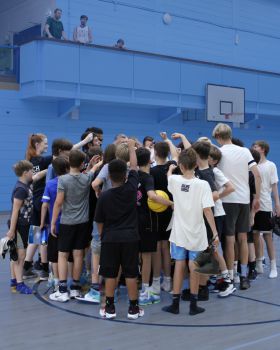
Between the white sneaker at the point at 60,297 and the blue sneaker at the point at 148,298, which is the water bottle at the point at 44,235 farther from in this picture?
the blue sneaker at the point at 148,298

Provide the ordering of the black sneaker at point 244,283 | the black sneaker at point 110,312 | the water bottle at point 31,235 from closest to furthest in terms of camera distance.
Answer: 1. the black sneaker at point 110,312
2. the black sneaker at point 244,283
3. the water bottle at point 31,235

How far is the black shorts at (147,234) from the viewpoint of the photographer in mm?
→ 5559

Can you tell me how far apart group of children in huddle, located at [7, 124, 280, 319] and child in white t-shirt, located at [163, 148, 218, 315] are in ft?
0.03

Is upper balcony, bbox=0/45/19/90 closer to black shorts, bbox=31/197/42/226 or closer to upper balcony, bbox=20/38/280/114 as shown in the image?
upper balcony, bbox=20/38/280/114

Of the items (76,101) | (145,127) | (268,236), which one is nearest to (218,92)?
(145,127)

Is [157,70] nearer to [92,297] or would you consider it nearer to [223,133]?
[223,133]

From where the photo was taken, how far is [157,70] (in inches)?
653

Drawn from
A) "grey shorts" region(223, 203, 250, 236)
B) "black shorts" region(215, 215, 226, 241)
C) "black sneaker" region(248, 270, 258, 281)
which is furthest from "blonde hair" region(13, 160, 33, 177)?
"black sneaker" region(248, 270, 258, 281)

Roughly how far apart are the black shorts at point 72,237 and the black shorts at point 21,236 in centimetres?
58

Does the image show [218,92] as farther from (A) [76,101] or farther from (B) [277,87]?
(A) [76,101]

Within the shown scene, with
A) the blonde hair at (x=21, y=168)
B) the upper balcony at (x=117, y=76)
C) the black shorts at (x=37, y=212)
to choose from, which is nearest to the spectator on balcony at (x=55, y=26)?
the upper balcony at (x=117, y=76)

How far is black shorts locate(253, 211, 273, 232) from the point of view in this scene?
6.98 m

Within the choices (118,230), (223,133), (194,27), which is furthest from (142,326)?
(194,27)

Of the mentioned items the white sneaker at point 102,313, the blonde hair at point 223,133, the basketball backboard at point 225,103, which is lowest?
the white sneaker at point 102,313
